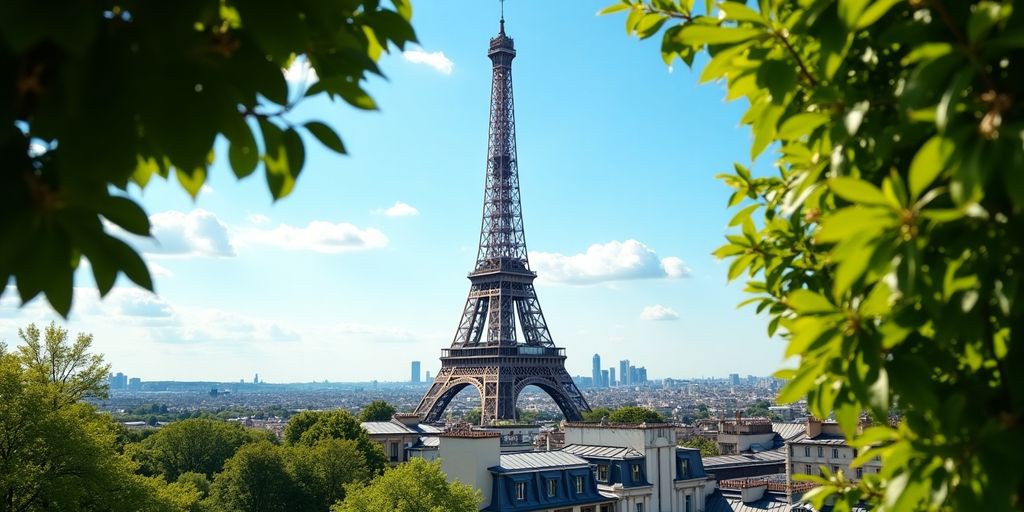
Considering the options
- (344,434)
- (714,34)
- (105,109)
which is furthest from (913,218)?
(344,434)

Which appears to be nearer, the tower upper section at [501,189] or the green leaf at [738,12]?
the green leaf at [738,12]

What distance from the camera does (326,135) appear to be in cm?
279

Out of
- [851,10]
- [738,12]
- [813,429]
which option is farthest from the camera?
[813,429]

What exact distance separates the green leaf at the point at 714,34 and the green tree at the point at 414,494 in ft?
95.0

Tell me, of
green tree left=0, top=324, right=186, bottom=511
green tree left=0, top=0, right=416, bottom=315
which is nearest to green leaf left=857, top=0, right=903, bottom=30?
green tree left=0, top=0, right=416, bottom=315

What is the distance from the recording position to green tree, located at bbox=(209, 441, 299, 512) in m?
45.7

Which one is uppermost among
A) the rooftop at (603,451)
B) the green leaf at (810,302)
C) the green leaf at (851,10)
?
the green leaf at (851,10)

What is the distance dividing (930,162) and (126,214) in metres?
2.29

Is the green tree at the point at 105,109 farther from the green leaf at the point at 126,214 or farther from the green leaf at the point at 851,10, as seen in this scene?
the green leaf at the point at 851,10

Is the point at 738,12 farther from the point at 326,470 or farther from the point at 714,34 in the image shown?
the point at 326,470

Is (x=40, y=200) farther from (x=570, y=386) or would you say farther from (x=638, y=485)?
(x=570, y=386)

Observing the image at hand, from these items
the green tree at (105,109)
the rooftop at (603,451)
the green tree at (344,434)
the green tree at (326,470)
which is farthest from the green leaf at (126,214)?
the green tree at (344,434)

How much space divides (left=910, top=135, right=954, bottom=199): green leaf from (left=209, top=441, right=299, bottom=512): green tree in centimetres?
4751

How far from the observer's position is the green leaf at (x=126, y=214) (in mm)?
2285
